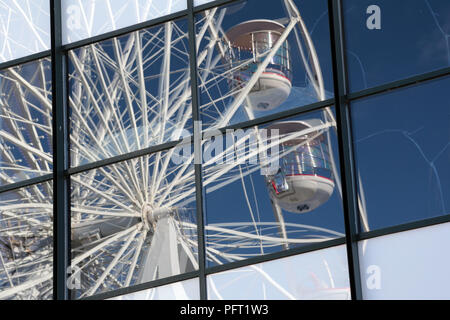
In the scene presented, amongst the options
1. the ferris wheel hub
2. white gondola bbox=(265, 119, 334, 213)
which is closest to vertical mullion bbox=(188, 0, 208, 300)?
the ferris wheel hub

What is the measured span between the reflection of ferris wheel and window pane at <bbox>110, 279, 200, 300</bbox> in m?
0.15

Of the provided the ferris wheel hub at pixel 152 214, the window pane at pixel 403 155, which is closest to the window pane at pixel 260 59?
the window pane at pixel 403 155

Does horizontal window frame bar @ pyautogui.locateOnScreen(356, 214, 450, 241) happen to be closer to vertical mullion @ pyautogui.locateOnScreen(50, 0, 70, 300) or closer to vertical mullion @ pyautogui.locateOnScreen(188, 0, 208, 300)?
vertical mullion @ pyautogui.locateOnScreen(188, 0, 208, 300)

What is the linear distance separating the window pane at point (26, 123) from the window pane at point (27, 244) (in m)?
0.24

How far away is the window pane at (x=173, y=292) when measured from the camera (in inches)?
400

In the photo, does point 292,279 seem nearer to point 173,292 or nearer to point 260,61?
point 173,292

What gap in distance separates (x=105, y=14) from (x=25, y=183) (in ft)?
6.78

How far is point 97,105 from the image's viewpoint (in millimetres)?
11078

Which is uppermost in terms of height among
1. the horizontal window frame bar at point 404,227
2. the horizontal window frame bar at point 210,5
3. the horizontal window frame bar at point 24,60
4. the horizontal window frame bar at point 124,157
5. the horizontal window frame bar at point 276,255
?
the horizontal window frame bar at point 210,5

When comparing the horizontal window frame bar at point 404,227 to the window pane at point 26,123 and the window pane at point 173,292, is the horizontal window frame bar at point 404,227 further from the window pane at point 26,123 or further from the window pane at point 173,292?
the window pane at point 26,123

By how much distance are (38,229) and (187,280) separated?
6.25ft

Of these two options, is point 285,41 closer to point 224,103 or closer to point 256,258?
point 224,103

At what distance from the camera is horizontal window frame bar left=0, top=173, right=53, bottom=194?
36.6ft
